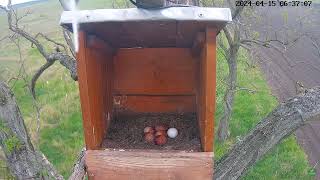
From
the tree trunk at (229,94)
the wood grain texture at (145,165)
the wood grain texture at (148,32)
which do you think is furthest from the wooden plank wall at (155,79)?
the tree trunk at (229,94)

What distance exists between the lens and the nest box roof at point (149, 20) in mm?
1902

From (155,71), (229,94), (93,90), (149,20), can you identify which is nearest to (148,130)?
(155,71)

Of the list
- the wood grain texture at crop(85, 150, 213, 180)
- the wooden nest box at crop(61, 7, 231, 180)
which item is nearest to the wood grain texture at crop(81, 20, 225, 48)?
the wooden nest box at crop(61, 7, 231, 180)

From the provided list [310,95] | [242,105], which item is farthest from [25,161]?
[242,105]

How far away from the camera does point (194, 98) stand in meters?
2.94

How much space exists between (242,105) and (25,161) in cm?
603

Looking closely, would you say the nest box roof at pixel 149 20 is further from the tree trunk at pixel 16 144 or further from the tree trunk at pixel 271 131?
the tree trunk at pixel 16 144

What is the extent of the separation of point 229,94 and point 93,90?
4910 millimetres

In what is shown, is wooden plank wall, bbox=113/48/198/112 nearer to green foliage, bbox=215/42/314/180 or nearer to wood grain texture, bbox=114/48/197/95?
wood grain texture, bbox=114/48/197/95

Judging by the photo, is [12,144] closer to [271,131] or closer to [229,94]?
[271,131]

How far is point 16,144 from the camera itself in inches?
130

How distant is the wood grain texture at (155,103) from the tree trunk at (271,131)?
667mm

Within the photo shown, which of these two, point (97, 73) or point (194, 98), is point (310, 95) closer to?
point (194, 98)

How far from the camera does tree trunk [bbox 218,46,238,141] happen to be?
21.8 ft
